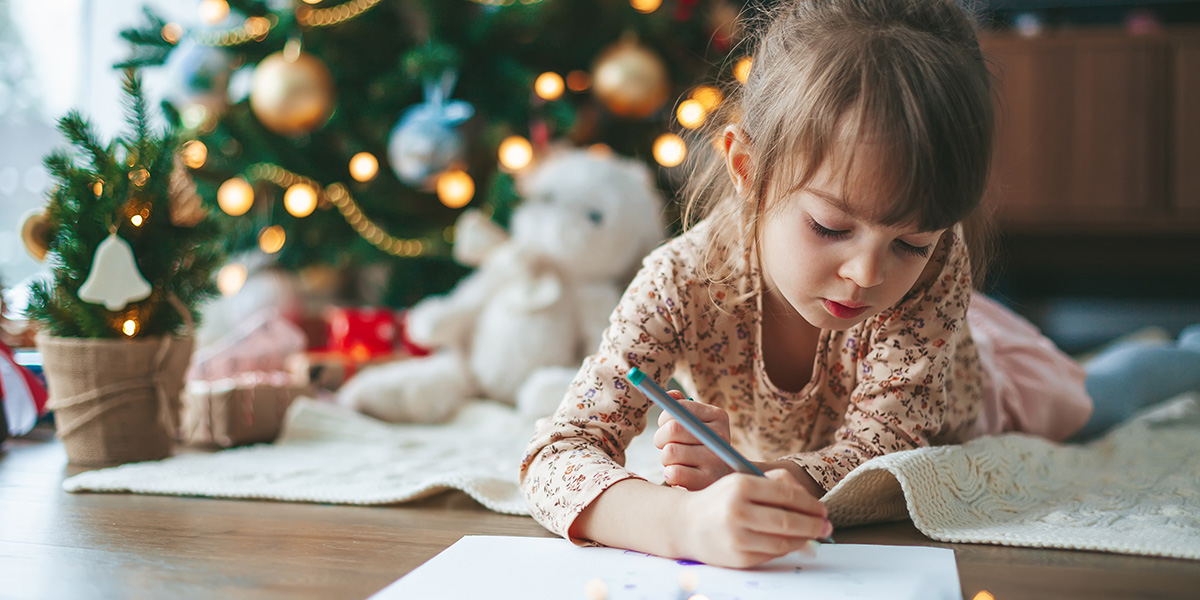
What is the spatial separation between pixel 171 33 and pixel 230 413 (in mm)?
788

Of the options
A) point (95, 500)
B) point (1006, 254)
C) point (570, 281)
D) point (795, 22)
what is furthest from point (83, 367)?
point (1006, 254)

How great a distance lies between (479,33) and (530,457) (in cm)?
94

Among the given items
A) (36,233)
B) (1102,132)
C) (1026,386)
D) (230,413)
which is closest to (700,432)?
(1026,386)

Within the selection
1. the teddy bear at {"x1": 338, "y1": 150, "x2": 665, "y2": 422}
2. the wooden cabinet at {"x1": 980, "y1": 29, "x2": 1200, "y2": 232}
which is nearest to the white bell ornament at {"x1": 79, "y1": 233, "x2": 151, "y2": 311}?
the teddy bear at {"x1": 338, "y1": 150, "x2": 665, "y2": 422}

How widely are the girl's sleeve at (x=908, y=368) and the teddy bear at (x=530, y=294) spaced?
575 mm

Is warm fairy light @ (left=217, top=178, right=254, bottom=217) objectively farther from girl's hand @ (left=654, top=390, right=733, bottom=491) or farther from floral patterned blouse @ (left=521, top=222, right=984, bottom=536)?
girl's hand @ (left=654, top=390, right=733, bottom=491)

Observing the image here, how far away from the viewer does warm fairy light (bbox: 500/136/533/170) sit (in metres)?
1.41

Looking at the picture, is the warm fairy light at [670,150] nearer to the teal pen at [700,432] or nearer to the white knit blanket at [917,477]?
the white knit blanket at [917,477]

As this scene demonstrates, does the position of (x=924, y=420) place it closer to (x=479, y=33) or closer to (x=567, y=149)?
(x=567, y=149)

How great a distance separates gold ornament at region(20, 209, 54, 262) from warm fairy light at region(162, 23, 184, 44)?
1.68 feet

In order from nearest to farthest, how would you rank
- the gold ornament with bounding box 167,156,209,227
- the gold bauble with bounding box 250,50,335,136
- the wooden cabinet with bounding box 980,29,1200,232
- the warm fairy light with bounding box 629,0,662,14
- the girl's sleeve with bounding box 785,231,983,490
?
1. the girl's sleeve with bounding box 785,231,983,490
2. the gold ornament with bounding box 167,156,209,227
3. the gold bauble with bounding box 250,50,335,136
4. the warm fairy light with bounding box 629,0,662,14
5. the wooden cabinet with bounding box 980,29,1200,232

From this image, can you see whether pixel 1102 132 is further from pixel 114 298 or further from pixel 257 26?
pixel 114 298

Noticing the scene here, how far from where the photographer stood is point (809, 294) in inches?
25.5

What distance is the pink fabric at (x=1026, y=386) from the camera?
0.97m
